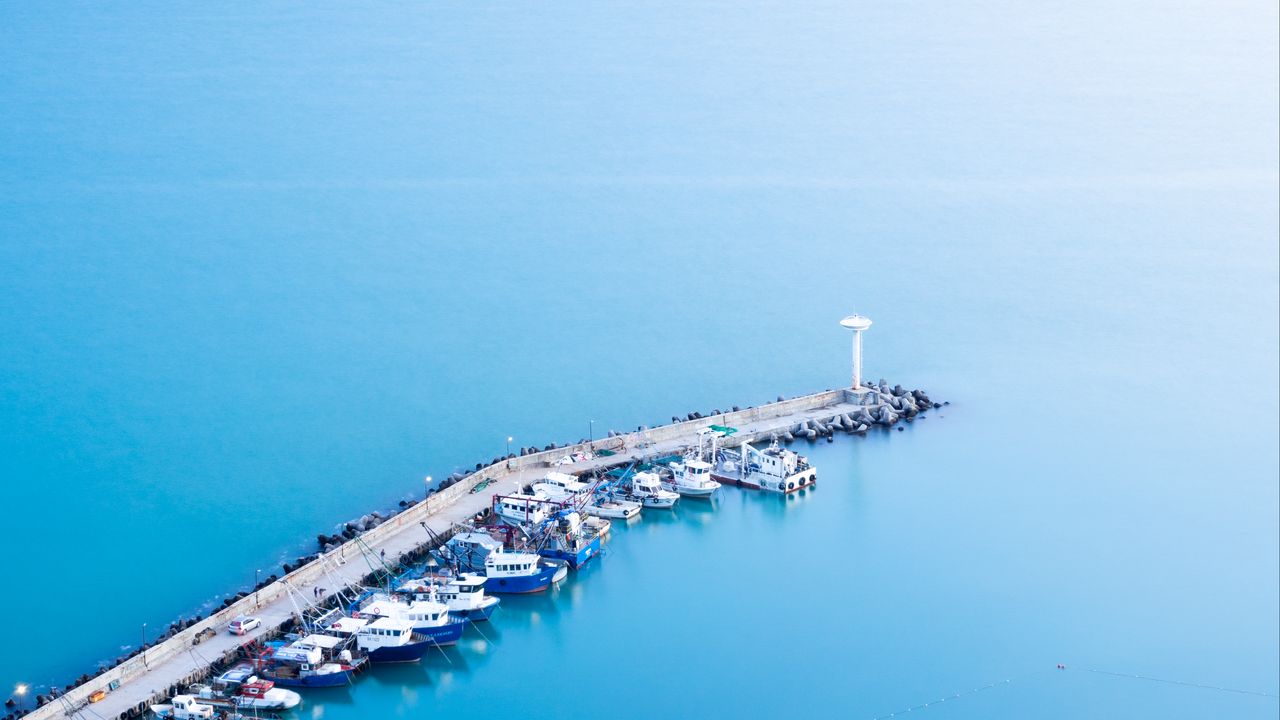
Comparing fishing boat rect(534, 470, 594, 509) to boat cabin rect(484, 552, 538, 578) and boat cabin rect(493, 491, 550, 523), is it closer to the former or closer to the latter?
boat cabin rect(493, 491, 550, 523)

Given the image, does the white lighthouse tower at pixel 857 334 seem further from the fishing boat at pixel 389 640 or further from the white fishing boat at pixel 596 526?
the fishing boat at pixel 389 640

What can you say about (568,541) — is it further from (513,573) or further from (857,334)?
(857,334)

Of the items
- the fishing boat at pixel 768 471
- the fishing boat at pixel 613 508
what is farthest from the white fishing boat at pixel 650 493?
the fishing boat at pixel 768 471

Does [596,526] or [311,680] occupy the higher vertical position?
[596,526]

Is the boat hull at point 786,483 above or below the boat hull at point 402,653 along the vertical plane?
above

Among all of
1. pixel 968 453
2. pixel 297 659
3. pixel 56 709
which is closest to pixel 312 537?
pixel 297 659

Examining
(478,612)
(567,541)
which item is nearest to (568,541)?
(567,541)

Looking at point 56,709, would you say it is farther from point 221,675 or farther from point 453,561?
point 453,561
